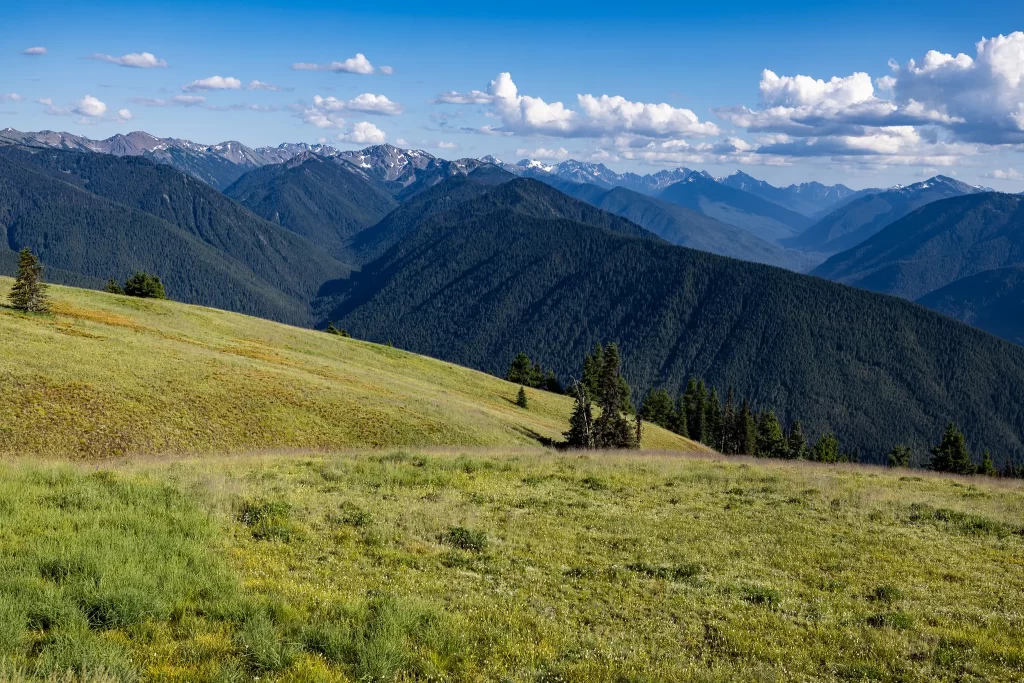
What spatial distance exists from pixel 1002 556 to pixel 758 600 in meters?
8.11

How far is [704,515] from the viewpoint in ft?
61.7

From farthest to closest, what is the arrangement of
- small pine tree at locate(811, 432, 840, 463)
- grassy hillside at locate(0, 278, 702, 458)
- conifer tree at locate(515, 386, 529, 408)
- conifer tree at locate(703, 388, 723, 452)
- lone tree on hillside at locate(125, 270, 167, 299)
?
conifer tree at locate(703, 388, 723, 452)
small pine tree at locate(811, 432, 840, 463)
lone tree on hillside at locate(125, 270, 167, 299)
conifer tree at locate(515, 386, 529, 408)
grassy hillside at locate(0, 278, 702, 458)

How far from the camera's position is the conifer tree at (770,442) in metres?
107

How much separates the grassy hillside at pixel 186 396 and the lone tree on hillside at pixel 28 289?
1912mm

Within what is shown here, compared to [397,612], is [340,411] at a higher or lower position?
lower

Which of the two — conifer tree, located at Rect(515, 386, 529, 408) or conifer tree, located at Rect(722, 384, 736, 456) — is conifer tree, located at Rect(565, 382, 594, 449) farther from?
conifer tree, located at Rect(722, 384, 736, 456)

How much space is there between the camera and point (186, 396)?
122ft

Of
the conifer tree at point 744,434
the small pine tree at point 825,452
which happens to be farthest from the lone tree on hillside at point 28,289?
the small pine tree at point 825,452

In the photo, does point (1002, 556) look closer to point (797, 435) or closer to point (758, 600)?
point (758, 600)

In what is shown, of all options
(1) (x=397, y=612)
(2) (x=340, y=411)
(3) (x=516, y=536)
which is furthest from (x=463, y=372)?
(1) (x=397, y=612)

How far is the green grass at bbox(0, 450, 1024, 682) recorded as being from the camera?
8.51 metres

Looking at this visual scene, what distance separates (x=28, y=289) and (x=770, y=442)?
109 m

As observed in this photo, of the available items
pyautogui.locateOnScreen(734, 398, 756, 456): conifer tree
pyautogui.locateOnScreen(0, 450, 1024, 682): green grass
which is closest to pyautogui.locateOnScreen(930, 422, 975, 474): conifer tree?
pyautogui.locateOnScreen(734, 398, 756, 456): conifer tree

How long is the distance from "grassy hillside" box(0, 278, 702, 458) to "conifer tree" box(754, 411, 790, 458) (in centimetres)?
6046
